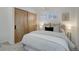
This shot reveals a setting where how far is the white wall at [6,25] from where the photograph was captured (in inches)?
A: 65.2

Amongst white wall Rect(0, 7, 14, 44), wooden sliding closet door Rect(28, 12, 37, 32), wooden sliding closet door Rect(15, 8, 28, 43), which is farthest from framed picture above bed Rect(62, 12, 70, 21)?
white wall Rect(0, 7, 14, 44)

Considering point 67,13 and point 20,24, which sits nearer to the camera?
point 67,13

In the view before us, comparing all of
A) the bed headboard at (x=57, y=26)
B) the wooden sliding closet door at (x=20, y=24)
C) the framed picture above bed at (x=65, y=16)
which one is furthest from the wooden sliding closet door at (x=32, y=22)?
the framed picture above bed at (x=65, y=16)

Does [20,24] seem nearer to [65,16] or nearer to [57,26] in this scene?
[57,26]

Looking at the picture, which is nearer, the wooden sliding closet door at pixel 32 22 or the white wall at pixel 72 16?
the white wall at pixel 72 16

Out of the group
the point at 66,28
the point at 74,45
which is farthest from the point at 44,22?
the point at 74,45

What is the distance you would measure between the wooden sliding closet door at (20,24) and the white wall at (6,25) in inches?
3.0

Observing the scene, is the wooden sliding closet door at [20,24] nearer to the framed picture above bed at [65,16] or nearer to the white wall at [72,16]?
the white wall at [72,16]

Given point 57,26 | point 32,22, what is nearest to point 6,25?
point 32,22

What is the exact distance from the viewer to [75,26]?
1.61 meters
